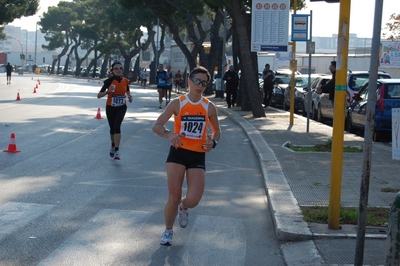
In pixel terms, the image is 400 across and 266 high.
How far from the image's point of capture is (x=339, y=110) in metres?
7.18

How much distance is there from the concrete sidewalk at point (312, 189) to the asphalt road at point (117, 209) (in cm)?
22

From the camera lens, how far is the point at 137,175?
36.6ft

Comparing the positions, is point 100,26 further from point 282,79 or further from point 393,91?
point 393,91

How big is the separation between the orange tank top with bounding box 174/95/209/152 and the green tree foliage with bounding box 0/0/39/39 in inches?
1900

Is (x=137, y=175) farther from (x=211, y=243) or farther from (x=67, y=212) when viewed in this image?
(x=211, y=243)

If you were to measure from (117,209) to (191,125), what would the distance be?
84.7 inches

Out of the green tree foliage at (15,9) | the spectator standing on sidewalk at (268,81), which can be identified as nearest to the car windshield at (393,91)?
the spectator standing on sidewalk at (268,81)

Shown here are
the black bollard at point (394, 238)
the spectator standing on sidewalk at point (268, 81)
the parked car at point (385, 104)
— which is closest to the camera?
the black bollard at point (394, 238)

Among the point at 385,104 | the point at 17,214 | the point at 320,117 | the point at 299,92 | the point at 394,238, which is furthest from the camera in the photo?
the point at 299,92

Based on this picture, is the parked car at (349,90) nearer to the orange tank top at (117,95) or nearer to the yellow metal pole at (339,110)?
the orange tank top at (117,95)

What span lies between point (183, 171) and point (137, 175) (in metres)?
4.42

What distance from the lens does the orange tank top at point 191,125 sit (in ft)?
22.4

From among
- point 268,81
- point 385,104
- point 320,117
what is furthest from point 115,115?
point 268,81

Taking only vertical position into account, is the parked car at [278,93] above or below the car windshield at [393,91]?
below
